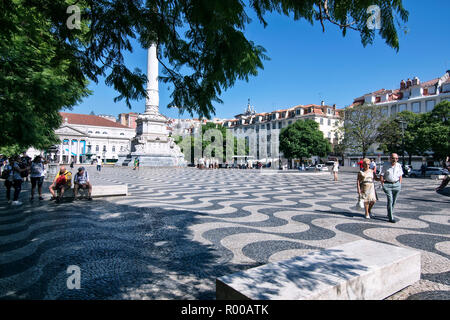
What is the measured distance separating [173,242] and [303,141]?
171 ft

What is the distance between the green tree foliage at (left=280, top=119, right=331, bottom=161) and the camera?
5262cm

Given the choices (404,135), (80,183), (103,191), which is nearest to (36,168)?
(80,183)

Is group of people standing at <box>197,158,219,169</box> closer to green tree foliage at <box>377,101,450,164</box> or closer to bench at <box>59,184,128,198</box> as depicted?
green tree foliage at <box>377,101,450,164</box>

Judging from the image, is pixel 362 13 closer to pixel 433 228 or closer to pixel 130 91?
pixel 130 91

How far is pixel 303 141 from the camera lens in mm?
53125

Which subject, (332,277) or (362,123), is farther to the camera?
(362,123)

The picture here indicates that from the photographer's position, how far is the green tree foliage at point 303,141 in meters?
52.6

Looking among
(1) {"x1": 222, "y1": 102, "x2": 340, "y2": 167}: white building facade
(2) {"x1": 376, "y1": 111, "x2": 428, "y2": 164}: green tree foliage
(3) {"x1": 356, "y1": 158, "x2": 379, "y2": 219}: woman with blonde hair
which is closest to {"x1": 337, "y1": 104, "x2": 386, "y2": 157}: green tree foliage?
(2) {"x1": 376, "y1": 111, "x2": 428, "y2": 164}: green tree foliage

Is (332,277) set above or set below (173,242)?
above

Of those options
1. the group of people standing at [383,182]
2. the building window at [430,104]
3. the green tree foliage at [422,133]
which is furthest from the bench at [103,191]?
the building window at [430,104]

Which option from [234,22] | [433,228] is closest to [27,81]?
[234,22]

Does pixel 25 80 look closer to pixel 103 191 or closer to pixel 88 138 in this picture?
pixel 103 191

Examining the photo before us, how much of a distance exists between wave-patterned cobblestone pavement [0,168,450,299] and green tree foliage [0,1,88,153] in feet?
5.89

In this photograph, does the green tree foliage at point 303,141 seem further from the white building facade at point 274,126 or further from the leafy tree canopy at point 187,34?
the leafy tree canopy at point 187,34
